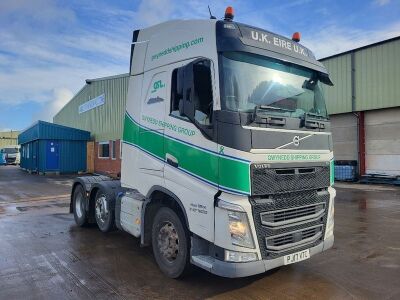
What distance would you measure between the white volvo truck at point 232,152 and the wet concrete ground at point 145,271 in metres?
0.46

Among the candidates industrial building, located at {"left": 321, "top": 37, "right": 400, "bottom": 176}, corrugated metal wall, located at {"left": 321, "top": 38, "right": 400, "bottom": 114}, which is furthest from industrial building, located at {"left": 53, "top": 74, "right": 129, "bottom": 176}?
industrial building, located at {"left": 321, "top": 37, "right": 400, "bottom": 176}

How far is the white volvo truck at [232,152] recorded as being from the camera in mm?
4352

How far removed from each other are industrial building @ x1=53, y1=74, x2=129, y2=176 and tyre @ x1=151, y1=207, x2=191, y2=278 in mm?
20215

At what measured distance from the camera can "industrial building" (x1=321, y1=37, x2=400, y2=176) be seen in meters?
19.5

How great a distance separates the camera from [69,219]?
10039mm

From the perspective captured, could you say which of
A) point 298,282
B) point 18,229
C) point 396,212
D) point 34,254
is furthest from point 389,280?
point 18,229

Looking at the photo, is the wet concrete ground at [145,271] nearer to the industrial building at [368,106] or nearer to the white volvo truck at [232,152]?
the white volvo truck at [232,152]

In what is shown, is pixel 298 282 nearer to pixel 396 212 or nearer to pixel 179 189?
pixel 179 189

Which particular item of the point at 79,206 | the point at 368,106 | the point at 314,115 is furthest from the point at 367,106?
the point at 314,115

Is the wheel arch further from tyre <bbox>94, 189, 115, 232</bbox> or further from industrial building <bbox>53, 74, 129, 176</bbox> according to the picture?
industrial building <bbox>53, 74, 129, 176</bbox>

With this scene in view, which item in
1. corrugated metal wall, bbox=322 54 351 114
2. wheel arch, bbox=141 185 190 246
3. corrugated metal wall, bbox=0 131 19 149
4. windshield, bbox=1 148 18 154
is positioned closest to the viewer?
wheel arch, bbox=141 185 190 246

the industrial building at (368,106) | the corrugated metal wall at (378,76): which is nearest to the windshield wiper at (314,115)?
the industrial building at (368,106)

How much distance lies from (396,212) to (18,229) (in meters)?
10.1

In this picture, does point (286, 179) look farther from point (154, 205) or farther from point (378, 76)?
point (378, 76)
